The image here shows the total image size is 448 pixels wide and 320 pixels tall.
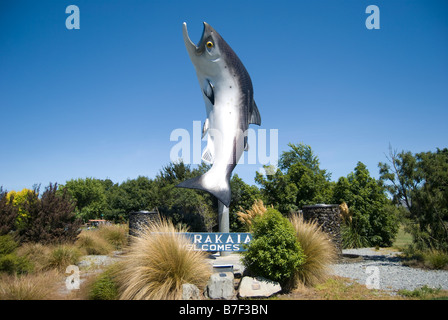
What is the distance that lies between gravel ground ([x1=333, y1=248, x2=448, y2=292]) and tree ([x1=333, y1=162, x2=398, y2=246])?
17.8ft

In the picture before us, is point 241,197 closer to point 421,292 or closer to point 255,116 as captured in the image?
point 255,116

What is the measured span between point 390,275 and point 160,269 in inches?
220

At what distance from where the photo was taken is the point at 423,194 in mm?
8875

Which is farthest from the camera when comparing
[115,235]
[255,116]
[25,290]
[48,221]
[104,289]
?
[115,235]

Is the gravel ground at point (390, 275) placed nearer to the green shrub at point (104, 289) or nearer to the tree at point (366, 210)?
the green shrub at point (104, 289)

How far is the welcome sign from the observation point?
7.06 meters

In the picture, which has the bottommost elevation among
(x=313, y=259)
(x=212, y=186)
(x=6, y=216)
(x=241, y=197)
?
(x=313, y=259)

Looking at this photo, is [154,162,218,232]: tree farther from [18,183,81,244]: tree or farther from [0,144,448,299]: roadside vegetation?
[18,183,81,244]: tree

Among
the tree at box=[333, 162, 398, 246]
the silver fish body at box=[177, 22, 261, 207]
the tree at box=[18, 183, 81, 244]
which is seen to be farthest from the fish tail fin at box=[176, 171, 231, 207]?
the tree at box=[333, 162, 398, 246]

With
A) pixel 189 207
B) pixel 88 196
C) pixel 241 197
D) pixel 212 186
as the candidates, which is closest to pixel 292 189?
pixel 241 197

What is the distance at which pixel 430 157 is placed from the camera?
9352mm

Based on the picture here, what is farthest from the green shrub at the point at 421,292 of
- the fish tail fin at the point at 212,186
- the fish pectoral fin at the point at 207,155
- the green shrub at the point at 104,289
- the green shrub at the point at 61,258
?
the green shrub at the point at 61,258

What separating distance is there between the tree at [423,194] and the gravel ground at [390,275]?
3.95ft

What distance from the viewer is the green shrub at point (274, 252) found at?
5.76 meters
